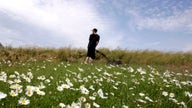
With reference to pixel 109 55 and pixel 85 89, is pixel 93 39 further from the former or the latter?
pixel 85 89

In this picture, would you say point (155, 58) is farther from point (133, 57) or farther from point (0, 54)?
point (0, 54)

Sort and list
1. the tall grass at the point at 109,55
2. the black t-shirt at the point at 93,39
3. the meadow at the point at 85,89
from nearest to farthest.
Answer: the meadow at the point at 85,89 < the black t-shirt at the point at 93,39 < the tall grass at the point at 109,55

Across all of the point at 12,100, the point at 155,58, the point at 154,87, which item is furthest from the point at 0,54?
the point at 12,100

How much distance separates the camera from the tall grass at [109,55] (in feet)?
76.9

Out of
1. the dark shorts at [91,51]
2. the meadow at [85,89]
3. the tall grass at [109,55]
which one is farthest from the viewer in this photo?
the tall grass at [109,55]

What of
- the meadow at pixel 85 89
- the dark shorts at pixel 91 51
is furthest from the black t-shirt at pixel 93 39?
the meadow at pixel 85 89

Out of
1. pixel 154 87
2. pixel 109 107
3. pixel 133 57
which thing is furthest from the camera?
pixel 133 57

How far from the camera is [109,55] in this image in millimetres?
26438

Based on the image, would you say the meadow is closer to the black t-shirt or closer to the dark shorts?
the dark shorts

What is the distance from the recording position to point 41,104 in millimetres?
5750

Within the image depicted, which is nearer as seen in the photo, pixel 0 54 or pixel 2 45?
pixel 0 54

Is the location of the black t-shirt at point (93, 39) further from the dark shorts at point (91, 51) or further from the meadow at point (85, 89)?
the meadow at point (85, 89)

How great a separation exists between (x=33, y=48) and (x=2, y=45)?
246 centimetres

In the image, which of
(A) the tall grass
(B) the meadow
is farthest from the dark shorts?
(B) the meadow
